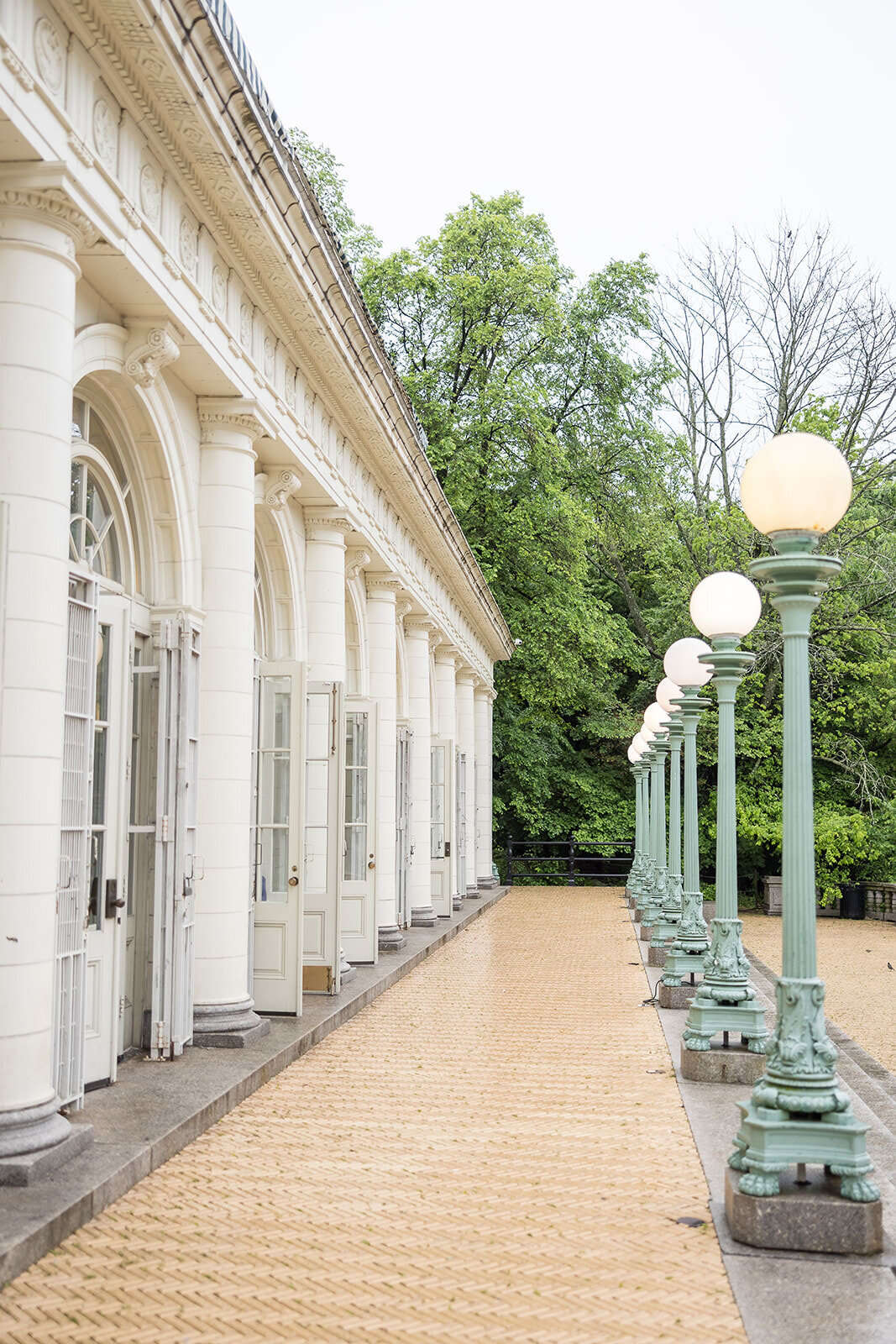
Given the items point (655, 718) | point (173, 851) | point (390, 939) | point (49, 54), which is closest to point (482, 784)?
point (655, 718)

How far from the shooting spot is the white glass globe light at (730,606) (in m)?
8.00

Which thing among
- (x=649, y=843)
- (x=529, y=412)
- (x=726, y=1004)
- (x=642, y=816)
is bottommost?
(x=726, y=1004)

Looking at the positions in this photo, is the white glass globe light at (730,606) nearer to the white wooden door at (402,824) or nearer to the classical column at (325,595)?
the classical column at (325,595)

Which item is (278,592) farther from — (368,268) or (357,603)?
(368,268)

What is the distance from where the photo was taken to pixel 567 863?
117 ft

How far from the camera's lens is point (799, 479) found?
537 centimetres

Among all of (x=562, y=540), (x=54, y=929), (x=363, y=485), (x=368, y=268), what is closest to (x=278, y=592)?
(x=363, y=485)

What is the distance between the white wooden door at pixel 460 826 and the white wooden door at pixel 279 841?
470 inches

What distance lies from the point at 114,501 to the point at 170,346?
1064 mm

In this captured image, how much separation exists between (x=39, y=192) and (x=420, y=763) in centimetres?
1304

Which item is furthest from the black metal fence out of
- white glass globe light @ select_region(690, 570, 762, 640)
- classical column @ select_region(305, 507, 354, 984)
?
white glass globe light @ select_region(690, 570, 762, 640)

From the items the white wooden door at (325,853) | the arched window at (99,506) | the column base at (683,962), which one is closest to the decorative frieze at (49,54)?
the arched window at (99,506)

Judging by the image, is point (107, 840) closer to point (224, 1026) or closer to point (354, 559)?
point (224, 1026)

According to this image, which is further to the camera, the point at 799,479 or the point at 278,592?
the point at 278,592
